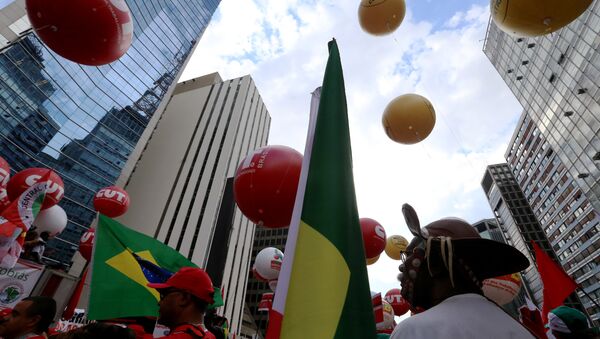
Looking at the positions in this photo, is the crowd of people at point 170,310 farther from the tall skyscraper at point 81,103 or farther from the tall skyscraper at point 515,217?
the tall skyscraper at point 515,217

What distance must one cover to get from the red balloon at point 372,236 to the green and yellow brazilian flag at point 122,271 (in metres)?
3.97

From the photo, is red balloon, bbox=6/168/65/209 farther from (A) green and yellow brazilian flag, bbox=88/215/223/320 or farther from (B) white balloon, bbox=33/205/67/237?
(A) green and yellow brazilian flag, bbox=88/215/223/320

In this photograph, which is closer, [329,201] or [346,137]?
[329,201]

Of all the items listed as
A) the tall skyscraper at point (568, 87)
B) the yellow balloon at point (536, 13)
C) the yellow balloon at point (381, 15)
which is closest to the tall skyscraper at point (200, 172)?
the yellow balloon at point (381, 15)

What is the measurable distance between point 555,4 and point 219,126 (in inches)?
1776

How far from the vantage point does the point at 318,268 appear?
Result: 1.11 metres

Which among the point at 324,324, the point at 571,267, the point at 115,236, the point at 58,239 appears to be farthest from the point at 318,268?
the point at 571,267

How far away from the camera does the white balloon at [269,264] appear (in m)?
7.34

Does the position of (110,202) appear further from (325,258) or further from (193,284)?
(325,258)

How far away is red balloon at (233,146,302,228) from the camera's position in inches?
153

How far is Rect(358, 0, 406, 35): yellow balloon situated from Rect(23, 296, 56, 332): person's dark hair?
6.33m

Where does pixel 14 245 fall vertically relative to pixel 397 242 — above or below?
below

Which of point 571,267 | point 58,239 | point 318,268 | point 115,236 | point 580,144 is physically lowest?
point 318,268

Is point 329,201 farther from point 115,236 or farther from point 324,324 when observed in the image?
point 115,236
